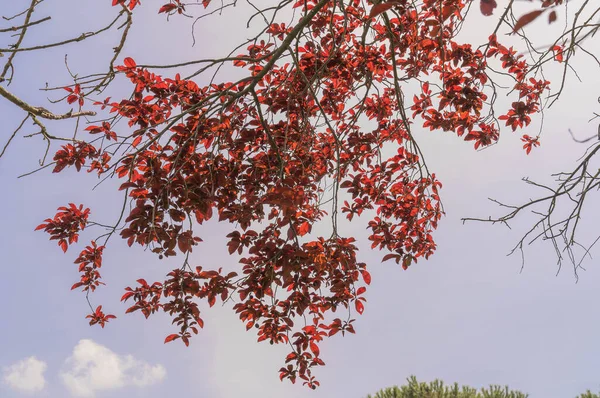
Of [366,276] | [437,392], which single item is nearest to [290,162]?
[366,276]

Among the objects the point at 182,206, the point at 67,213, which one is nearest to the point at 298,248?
the point at 182,206

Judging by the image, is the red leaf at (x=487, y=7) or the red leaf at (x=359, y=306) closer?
the red leaf at (x=487, y=7)

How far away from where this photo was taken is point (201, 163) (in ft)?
9.63

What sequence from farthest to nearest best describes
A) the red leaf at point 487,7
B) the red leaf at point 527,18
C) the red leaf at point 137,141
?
the red leaf at point 137,141 < the red leaf at point 487,7 < the red leaf at point 527,18

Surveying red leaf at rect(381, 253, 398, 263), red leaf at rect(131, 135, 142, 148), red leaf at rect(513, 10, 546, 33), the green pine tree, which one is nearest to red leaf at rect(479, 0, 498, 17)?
red leaf at rect(513, 10, 546, 33)

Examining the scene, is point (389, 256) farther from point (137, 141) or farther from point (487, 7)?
point (487, 7)

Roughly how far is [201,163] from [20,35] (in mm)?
1381

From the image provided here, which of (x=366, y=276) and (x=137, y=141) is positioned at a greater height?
(x=137, y=141)

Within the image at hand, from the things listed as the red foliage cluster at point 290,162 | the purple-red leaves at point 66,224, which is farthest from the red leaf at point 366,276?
the purple-red leaves at point 66,224

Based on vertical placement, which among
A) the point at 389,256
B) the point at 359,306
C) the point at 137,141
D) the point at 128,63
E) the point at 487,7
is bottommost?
the point at 487,7

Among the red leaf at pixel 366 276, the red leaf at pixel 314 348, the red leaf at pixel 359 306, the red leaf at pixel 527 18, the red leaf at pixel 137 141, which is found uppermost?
the red leaf at pixel 137 141

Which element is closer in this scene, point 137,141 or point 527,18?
point 527,18

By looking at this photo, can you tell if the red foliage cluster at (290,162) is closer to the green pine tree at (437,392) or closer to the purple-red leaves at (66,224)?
the purple-red leaves at (66,224)

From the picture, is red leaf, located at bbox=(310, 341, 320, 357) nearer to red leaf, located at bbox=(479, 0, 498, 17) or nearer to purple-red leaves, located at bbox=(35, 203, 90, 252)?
purple-red leaves, located at bbox=(35, 203, 90, 252)
